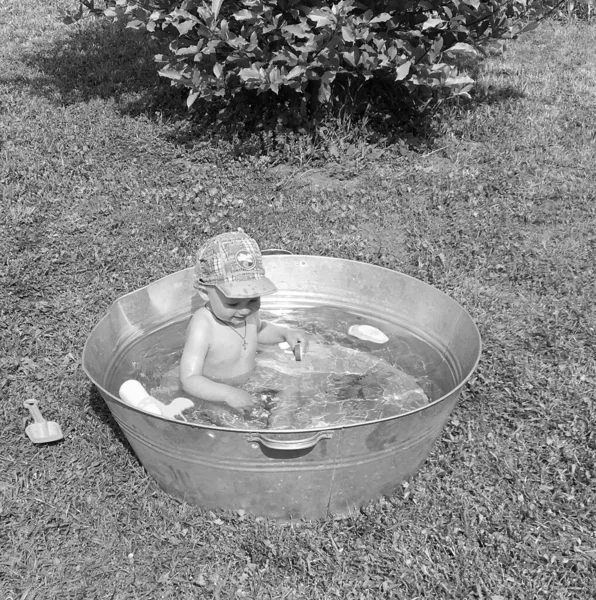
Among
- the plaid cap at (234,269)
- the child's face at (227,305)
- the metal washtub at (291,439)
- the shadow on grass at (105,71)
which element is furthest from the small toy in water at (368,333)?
the shadow on grass at (105,71)

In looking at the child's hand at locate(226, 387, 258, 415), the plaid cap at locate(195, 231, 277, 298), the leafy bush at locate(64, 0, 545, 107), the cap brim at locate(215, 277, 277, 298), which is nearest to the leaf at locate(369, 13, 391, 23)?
the leafy bush at locate(64, 0, 545, 107)

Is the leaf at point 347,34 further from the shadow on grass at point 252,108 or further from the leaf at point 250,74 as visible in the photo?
the shadow on grass at point 252,108

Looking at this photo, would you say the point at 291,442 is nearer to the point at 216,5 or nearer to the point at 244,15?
the point at 216,5

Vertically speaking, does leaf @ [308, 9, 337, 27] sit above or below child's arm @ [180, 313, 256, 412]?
above

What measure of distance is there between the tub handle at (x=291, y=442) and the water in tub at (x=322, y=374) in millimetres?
762

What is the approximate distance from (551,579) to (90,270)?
3.06 metres

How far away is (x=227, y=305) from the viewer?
305 centimetres

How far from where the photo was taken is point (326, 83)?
495cm

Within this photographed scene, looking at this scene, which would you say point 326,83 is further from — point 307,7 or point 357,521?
point 357,521

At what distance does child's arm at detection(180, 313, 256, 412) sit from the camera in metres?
3.04

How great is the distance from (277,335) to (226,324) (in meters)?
0.44

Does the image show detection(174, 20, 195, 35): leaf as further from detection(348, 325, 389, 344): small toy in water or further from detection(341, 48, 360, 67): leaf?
detection(348, 325, 389, 344): small toy in water

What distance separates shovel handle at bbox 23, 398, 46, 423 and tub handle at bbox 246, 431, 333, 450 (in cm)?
122

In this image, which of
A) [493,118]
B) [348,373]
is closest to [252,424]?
[348,373]
